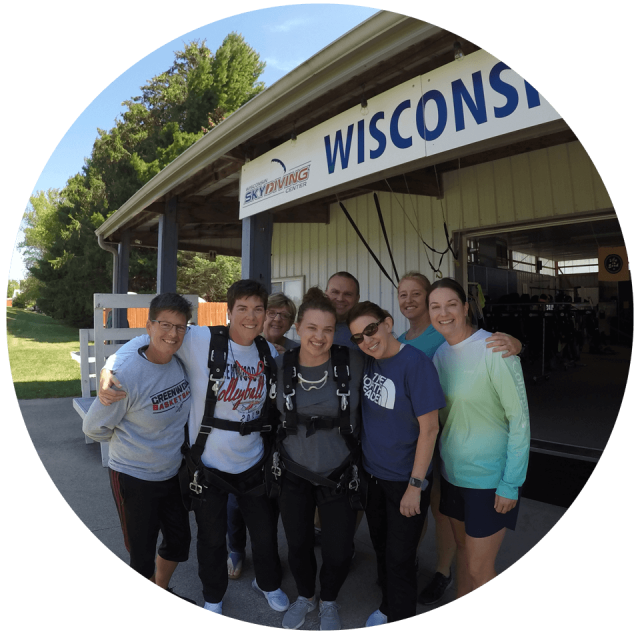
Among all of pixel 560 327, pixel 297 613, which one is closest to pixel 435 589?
pixel 297 613

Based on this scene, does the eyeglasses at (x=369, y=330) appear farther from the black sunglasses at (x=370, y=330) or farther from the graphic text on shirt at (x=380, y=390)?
the graphic text on shirt at (x=380, y=390)

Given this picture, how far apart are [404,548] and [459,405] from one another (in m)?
0.72

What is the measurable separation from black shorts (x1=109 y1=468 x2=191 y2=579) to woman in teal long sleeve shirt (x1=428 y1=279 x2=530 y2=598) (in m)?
1.39

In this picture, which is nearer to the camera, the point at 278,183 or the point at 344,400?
the point at 344,400

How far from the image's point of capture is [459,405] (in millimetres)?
1913

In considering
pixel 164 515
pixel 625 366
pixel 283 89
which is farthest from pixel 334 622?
pixel 625 366

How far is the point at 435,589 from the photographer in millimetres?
2363

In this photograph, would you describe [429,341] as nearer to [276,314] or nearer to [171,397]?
[276,314]

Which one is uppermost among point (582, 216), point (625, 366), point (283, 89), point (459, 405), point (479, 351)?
point (283, 89)

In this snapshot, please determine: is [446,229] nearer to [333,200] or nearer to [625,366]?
[333,200]

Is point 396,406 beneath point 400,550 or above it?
above

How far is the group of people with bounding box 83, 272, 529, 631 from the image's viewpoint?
6.12 ft

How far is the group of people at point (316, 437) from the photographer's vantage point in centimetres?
186

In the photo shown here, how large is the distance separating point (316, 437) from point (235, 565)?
4.16 feet
